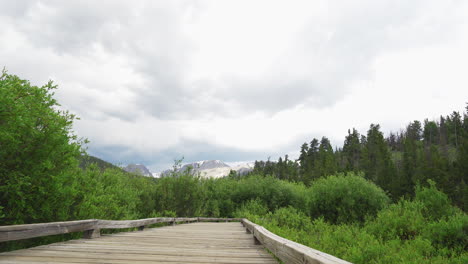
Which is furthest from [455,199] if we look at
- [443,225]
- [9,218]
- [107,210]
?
[9,218]

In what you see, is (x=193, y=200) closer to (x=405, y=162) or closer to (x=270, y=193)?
(x=270, y=193)

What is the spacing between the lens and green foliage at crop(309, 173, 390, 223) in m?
23.0

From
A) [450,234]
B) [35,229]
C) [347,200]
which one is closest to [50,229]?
[35,229]

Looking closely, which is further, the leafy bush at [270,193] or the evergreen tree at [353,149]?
the evergreen tree at [353,149]

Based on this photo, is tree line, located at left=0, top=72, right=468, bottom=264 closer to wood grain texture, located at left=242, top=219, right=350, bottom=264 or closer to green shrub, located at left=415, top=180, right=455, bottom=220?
green shrub, located at left=415, top=180, right=455, bottom=220

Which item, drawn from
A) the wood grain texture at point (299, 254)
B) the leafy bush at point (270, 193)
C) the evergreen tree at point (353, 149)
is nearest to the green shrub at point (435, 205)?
the leafy bush at point (270, 193)

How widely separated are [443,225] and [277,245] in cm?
1682

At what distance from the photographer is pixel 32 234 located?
3.99 m

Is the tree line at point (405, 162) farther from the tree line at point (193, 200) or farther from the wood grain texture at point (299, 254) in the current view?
the wood grain texture at point (299, 254)

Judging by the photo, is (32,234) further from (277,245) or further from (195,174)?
(195,174)

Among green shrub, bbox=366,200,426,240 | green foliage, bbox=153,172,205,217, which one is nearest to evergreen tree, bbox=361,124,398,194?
green shrub, bbox=366,200,426,240

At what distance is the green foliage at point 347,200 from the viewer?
75.5 feet

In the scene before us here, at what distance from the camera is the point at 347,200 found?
915 inches

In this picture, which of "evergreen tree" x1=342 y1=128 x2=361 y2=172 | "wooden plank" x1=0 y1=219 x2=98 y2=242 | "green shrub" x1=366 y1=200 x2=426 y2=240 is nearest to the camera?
"wooden plank" x1=0 y1=219 x2=98 y2=242
